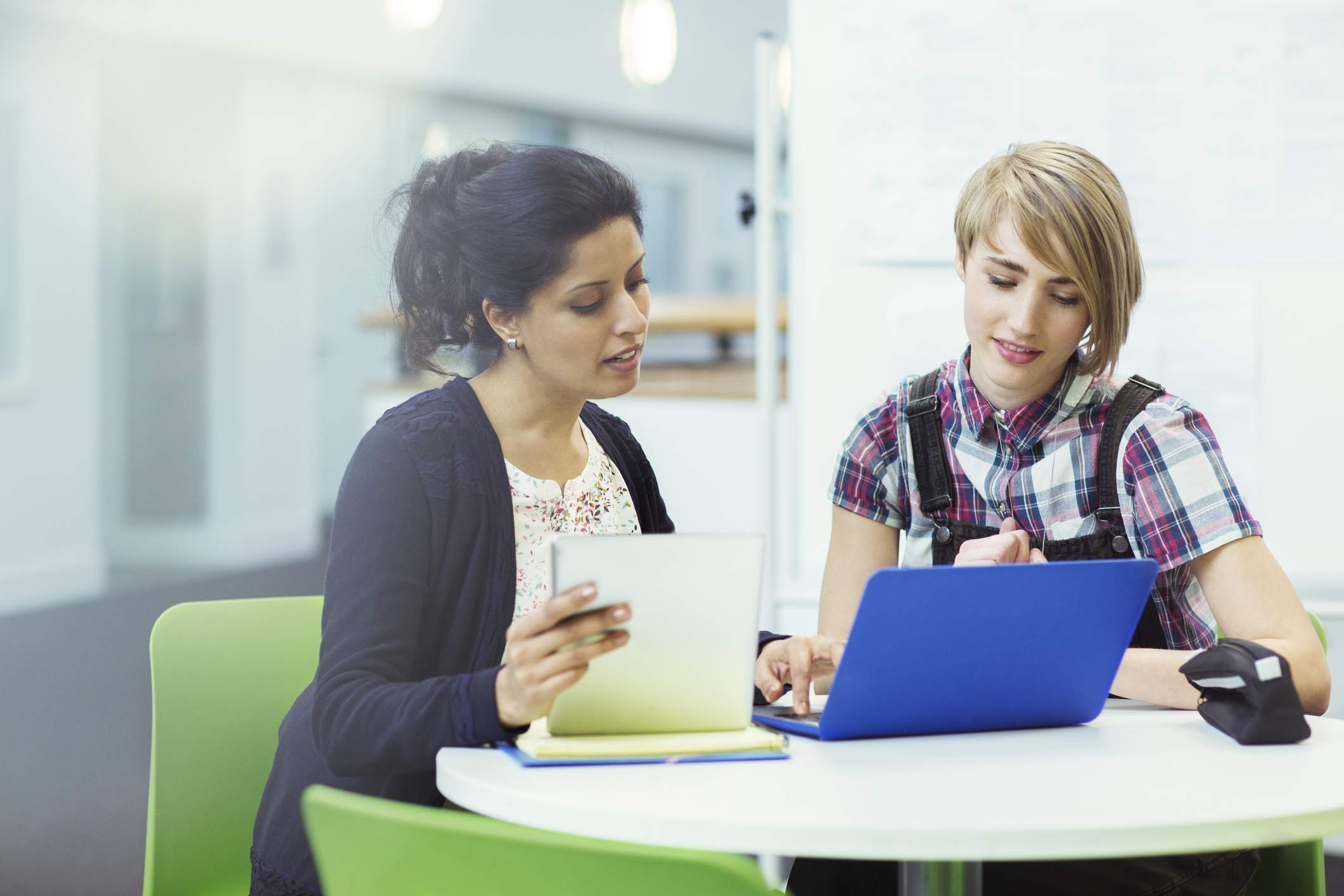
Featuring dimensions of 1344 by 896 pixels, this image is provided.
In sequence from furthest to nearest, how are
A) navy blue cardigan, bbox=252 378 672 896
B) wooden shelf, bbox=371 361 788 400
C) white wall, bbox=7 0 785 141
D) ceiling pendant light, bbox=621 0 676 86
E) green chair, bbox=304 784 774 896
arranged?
white wall, bbox=7 0 785 141 → ceiling pendant light, bbox=621 0 676 86 → wooden shelf, bbox=371 361 788 400 → navy blue cardigan, bbox=252 378 672 896 → green chair, bbox=304 784 774 896

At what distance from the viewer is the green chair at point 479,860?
2.36ft

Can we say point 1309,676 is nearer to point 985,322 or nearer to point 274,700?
point 985,322

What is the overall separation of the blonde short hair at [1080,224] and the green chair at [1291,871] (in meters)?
0.46

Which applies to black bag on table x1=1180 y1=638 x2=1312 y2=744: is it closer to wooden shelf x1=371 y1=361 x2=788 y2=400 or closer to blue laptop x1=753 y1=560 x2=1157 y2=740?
blue laptop x1=753 y1=560 x2=1157 y2=740

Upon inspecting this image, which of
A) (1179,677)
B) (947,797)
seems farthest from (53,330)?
(947,797)

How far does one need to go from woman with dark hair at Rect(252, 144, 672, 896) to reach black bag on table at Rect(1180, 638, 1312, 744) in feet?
1.86

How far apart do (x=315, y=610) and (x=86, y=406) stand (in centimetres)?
509

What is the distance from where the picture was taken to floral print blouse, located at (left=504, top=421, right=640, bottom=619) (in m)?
1.40

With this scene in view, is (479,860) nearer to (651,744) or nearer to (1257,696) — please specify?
(651,744)

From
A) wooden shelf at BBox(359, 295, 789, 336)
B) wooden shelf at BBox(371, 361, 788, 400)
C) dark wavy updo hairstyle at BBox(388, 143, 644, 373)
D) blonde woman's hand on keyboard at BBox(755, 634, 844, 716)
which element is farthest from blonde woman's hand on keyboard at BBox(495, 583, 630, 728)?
wooden shelf at BBox(359, 295, 789, 336)

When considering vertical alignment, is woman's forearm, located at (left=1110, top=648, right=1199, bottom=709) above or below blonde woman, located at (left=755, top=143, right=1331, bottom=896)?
below

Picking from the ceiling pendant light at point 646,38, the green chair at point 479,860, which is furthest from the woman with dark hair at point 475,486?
the ceiling pendant light at point 646,38

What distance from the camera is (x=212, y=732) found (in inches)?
60.7

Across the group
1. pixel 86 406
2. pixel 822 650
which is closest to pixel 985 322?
pixel 822 650
